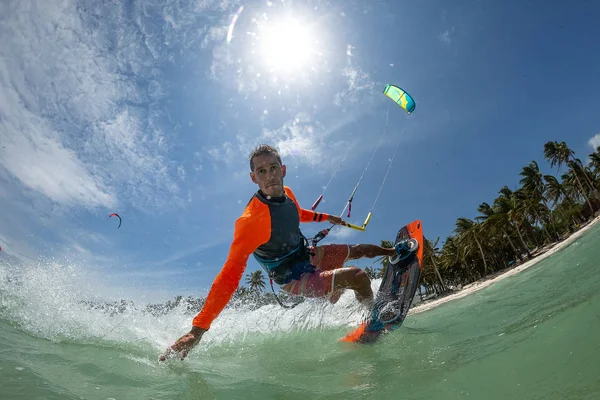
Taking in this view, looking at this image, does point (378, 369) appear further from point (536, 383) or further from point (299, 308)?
point (299, 308)

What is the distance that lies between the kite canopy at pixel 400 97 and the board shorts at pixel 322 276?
21.0 ft

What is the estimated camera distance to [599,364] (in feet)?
5.79

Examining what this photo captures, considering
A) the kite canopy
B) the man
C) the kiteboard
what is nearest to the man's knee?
the man

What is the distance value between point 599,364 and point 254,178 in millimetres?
4064

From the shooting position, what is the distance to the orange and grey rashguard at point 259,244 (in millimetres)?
3395

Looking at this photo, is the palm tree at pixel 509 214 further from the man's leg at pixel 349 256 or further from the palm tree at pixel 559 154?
the man's leg at pixel 349 256

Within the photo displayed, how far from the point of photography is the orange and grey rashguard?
339 centimetres

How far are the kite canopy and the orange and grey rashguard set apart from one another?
263 inches

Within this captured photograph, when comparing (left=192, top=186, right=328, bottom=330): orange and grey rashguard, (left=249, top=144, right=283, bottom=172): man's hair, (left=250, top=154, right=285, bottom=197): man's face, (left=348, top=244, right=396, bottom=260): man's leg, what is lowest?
(left=348, top=244, right=396, bottom=260): man's leg

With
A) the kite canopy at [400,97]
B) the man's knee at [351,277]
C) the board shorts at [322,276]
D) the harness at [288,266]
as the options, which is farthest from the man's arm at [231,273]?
the kite canopy at [400,97]

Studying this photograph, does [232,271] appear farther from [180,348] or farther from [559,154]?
[559,154]

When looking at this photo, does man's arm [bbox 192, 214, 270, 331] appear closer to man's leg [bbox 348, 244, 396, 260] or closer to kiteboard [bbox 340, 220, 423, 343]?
man's leg [bbox 348, 244, 396, 260]

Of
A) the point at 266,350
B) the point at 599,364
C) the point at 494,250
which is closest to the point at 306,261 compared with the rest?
the point at 266,350

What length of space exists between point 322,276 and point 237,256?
140 cm
